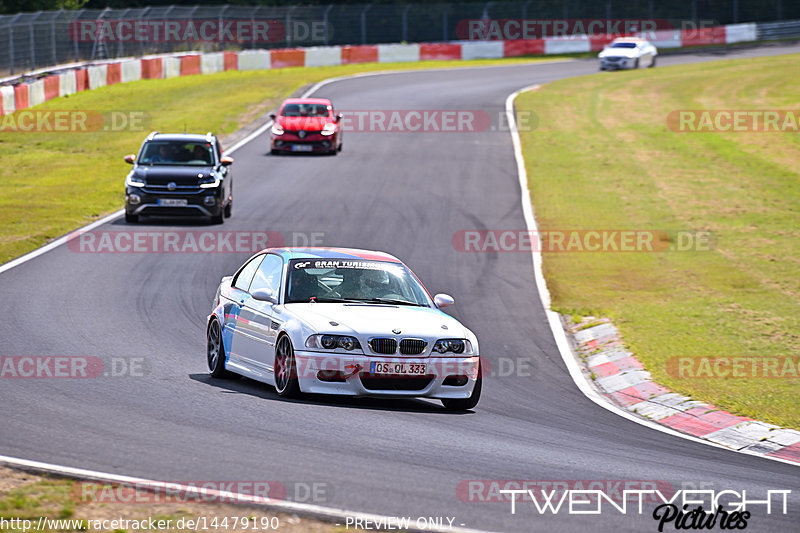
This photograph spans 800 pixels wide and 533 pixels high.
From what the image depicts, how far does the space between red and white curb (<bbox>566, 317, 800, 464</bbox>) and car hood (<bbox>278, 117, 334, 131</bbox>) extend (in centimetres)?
1915

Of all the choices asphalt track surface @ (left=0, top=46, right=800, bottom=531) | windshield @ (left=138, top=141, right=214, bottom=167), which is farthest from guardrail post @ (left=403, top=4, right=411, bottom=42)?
windshield @ (left=138, top=141, right=214, bottom=167)

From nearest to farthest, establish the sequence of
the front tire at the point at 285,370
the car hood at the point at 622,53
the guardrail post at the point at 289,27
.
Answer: the front tire at the point at 285,370 → the car hood at the point at 622,53 → the guardrail post at the point at 289,27

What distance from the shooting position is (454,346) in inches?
425

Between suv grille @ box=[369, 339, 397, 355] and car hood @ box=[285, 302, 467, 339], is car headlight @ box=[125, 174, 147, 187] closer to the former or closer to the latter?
car hood @ box=[285, 302, 467, 339]

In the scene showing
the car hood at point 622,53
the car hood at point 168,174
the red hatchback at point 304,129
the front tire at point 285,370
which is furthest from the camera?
the car hood at point 622,53

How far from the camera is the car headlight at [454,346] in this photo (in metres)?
10.7

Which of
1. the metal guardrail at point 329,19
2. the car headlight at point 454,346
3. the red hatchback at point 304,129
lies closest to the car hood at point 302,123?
the red hatchback at point 304,129

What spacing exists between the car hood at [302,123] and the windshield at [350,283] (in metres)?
22.9

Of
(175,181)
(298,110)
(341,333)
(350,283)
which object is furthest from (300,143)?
(341,333)

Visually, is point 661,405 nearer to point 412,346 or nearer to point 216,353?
point 412,346

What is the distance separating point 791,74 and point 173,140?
3552 centimetres

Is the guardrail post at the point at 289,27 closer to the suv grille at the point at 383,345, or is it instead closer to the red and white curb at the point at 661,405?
the red and white curb at the point at 661,405

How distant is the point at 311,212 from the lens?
1014 inches

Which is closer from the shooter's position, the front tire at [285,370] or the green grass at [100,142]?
the front tire at [285,370]
